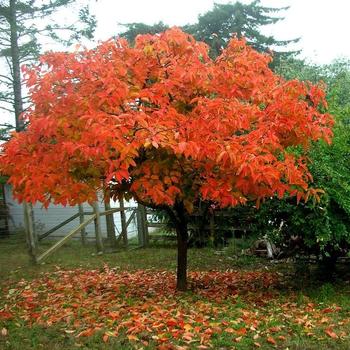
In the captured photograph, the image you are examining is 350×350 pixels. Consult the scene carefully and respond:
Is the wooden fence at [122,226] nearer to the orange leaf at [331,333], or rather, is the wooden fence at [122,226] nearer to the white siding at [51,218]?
the white siding at [51,218]

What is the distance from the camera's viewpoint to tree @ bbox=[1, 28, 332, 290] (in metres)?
4.28

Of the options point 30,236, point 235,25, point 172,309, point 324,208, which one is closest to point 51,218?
point 30,236

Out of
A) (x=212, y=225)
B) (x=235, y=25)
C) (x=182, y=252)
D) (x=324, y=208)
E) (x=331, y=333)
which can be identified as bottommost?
(x=331, y=333)

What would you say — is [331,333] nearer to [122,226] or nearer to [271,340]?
[271,340]

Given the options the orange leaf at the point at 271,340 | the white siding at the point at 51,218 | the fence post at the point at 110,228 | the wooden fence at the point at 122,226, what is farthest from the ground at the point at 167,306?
the white siding at the point at 51,218

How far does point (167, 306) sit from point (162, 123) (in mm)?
2490

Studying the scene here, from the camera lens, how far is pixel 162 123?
424 cm

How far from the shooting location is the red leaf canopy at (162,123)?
4.28 meters

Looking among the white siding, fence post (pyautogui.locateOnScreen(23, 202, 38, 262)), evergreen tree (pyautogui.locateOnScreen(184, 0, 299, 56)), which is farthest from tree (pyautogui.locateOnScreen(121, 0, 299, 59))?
fence post (pyautogui.locateOnScreen(23, 202, 38, 262))

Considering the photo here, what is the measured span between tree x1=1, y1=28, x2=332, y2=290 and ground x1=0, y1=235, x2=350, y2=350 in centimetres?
132

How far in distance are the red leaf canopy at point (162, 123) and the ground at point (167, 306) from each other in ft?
4.27

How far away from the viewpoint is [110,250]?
36.2ft

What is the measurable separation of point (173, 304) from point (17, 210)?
35.6 feet

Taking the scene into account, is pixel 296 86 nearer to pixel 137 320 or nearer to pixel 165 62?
pixel 165 62
